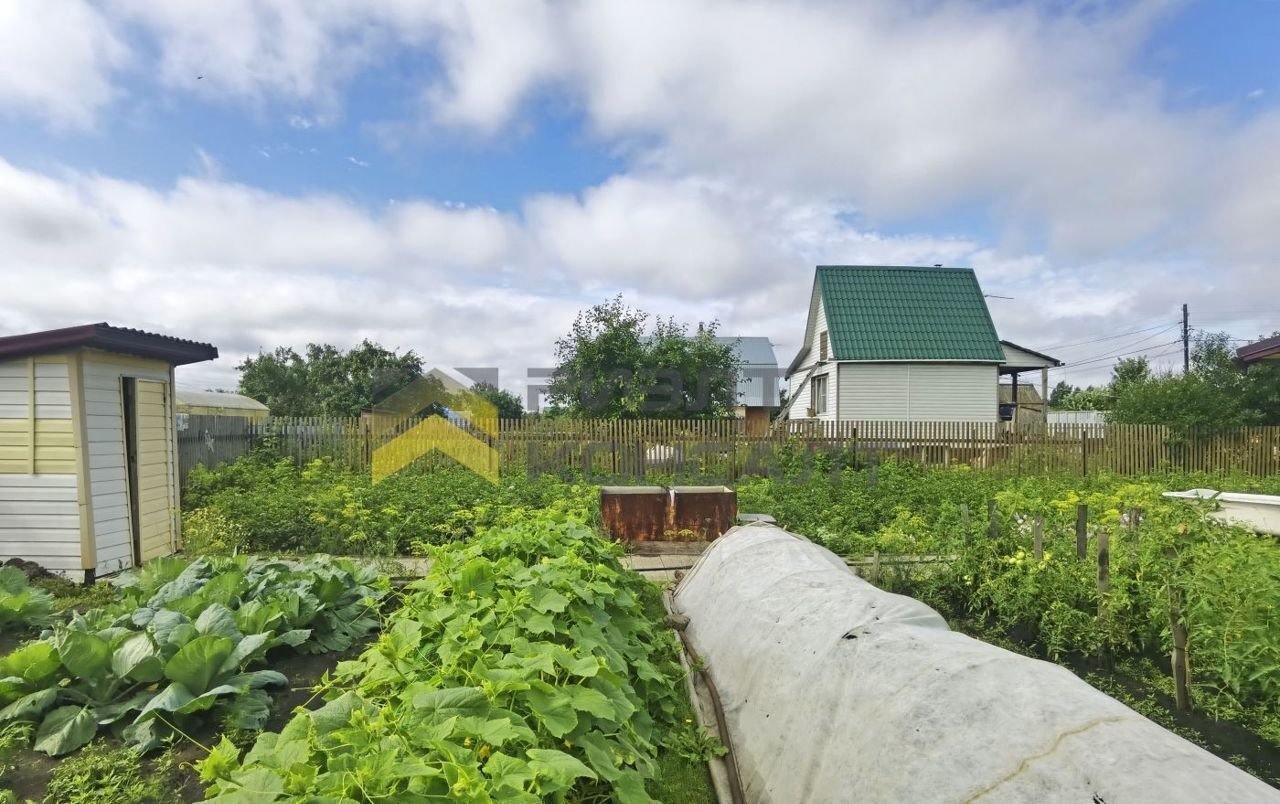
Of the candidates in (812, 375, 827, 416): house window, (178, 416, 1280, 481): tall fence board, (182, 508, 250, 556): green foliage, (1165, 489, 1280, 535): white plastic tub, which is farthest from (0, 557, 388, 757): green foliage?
(812, 375, 827, 416): house window

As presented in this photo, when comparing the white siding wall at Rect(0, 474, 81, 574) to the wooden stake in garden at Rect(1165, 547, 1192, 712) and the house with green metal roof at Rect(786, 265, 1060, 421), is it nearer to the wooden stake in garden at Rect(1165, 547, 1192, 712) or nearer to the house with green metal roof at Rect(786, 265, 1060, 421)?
the wooden stake in garden at Rect(1165, 547, 1192, 712)

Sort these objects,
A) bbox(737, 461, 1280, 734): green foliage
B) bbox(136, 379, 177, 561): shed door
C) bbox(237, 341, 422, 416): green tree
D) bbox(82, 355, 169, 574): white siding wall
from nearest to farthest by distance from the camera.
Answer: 1. bbox(737, 461, 1280, 734): green foliage
2. bbox(82, 355, 169, 574): white siding wall
3. bbox(136, 379, 177, 561): shed door
4. bbox(237, 341, 422, 416): green tree

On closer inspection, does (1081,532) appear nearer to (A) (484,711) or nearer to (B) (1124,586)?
(B) (1124,586)

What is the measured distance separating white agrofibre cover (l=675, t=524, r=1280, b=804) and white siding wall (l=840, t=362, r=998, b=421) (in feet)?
46.1

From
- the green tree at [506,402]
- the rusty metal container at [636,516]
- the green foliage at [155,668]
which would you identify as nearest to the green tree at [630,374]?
the rusty metal container at [636,516]

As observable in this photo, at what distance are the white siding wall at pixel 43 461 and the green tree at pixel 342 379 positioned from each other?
1869cm

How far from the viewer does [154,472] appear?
658cm

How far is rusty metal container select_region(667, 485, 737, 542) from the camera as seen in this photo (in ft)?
22.4

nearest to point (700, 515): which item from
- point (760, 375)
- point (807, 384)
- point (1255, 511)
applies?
point (1255, 511)

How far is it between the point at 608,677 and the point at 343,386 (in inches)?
1072

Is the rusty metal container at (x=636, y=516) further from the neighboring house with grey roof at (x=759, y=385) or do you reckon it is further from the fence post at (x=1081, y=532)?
the neighboring house with grey roof at (x=759, y=385)

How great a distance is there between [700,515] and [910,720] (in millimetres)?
5013

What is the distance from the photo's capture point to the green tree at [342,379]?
25.7 metres

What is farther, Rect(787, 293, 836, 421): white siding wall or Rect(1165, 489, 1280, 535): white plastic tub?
Rect(787, 293, 836, 421): white siding wall
